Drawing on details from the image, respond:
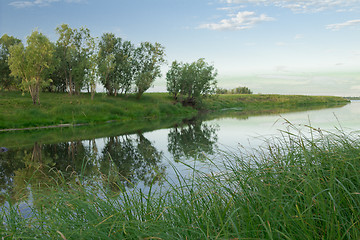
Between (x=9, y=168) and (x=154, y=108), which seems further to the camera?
(x=154, y=108)

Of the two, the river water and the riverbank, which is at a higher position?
the riverbank

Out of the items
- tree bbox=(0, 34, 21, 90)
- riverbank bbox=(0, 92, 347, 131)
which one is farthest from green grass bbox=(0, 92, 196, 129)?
tree bbox=(0, 34, 21, 90)

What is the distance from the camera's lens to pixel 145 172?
30.5 feet

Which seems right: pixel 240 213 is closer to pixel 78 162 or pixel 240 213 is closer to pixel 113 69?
pixel 78 162

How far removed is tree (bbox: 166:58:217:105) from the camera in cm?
4535

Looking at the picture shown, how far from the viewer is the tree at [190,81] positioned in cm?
4535

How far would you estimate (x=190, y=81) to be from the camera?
44719mm

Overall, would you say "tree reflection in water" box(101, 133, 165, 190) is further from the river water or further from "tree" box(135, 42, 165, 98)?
"tree" box(135, 42, 165, 98)

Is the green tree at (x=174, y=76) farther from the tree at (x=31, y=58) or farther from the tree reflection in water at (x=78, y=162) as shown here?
the tree reflection in water at (x=78, y=162)

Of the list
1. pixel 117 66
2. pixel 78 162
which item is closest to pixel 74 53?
pixel 117 66

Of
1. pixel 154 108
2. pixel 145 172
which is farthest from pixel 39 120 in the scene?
pixel 145 172

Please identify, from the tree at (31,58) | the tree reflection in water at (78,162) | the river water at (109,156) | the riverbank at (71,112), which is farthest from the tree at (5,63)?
the tree reflection in water at (78,162)

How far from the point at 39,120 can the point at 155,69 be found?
23983 mm

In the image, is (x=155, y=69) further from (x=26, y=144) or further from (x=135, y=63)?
(x=26, y=144)
